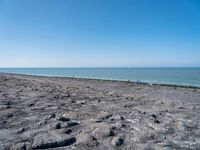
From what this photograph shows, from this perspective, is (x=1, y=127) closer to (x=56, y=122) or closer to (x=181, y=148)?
(x=56, y=122)

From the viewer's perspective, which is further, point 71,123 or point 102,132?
point 71,123

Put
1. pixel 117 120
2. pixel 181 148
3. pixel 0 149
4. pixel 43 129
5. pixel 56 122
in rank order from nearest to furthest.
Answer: pixel 0 149 → pixel 181 148 → pixel 43 129 → pixel 56 122 → pixel 117 120

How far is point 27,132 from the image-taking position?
5.02m

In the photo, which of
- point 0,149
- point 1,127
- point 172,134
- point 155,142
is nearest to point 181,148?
point 155,142

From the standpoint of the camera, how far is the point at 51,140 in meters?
4.47

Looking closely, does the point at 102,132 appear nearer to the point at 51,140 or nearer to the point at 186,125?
the point at 51,140

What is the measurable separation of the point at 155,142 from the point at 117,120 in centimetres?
191

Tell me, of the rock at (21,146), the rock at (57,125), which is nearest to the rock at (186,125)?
the rock at (57,125)

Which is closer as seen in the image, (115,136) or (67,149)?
(67,149)

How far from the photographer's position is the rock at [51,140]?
4246 millimetres

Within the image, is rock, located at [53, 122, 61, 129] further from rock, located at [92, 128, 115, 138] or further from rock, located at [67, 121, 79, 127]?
rock, located at [92, 128, 115, 138]

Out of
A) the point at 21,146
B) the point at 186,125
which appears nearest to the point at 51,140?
the point at 21,146

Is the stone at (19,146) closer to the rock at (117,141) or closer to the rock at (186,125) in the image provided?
the rock at (117,141)

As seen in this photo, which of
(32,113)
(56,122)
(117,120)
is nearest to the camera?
(56,122)
